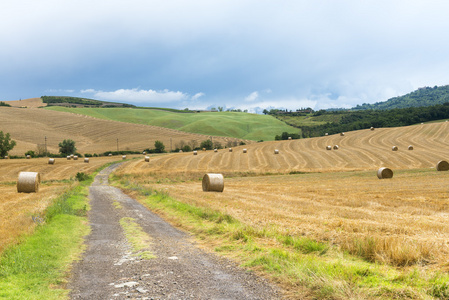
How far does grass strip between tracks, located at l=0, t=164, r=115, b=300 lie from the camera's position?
25.5 feet

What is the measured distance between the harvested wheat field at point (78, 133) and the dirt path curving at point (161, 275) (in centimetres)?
9905

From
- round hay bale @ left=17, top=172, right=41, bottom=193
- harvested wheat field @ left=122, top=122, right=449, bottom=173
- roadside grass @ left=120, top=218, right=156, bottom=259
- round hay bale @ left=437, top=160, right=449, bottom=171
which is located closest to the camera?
roadside grass @ left=120, top=218, right=156, bottom=259

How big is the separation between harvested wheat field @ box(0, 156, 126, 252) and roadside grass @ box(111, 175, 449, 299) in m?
6.78

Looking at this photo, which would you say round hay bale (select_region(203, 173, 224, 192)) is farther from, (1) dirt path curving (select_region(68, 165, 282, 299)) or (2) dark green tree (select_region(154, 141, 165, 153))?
(2) dark green tree (select_region(154, 141, 165, 153))

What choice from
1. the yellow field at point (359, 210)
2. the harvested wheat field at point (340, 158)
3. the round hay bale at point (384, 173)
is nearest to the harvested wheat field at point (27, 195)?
the yellow field at point (359, 210)

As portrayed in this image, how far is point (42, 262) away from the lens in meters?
9.89

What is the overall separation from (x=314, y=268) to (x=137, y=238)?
25.2 ft

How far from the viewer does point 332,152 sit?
233 feet

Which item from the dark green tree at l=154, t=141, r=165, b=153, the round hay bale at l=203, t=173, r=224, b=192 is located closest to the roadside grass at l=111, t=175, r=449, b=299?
the round hay bale at l=203, t=173, r=224, b=192

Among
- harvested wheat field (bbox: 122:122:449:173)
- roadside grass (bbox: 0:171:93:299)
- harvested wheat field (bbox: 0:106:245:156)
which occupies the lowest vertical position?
harvested wheat field (bbox: 122:122:449:173)

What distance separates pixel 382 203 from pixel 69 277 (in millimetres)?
16376

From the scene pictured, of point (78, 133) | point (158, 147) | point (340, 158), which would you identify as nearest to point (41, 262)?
point (340, 158)

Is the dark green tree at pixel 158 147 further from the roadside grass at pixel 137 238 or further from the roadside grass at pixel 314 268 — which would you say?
the roadside grass at pixel 314 268

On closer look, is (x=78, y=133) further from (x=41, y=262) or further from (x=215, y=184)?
(x=41, y=262)
